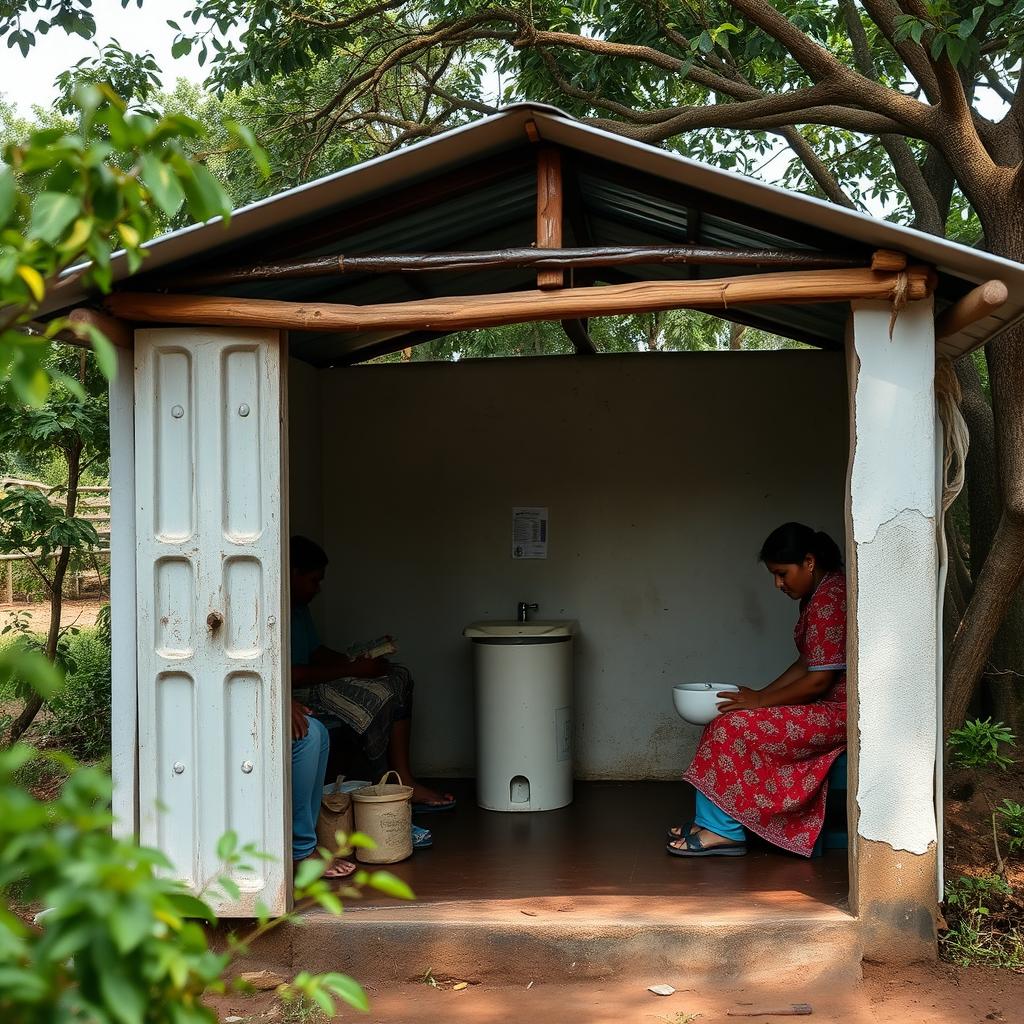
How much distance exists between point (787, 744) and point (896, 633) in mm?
1023

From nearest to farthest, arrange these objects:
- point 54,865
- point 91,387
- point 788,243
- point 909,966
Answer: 1. point 54,865
2. point 909,966
3. point 788,243
4. point 91,387

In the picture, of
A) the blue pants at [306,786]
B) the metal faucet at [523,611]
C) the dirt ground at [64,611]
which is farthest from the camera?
the dirt ground at [64,611]

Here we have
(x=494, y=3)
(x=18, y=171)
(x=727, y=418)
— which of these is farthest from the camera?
(x=494, y=3)

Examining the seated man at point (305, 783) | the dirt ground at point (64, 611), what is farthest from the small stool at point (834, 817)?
the dirt ground at point (64, 611)

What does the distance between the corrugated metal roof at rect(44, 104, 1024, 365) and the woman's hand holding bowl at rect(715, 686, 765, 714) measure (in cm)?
169

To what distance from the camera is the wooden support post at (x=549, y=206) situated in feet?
13.6

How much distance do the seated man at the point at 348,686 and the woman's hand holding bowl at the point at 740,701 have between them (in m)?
1.64

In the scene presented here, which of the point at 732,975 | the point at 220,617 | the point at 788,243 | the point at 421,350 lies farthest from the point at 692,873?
the point at 421,350

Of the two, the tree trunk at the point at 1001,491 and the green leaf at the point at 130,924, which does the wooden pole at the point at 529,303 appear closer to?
the tree trunk at the point at 1001,491

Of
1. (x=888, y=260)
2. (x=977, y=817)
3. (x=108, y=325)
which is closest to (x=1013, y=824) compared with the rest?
(x=977, y=817)

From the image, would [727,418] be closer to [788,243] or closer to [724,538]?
[724,538]

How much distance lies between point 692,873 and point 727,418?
9.23 ft

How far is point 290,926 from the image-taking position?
14.3ft

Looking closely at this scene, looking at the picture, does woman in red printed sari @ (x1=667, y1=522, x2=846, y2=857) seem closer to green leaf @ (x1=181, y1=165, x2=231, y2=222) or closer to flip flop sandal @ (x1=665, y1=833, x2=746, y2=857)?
flip flop sandal @ (x1=665, y1=833, x2=746, y2=857)
